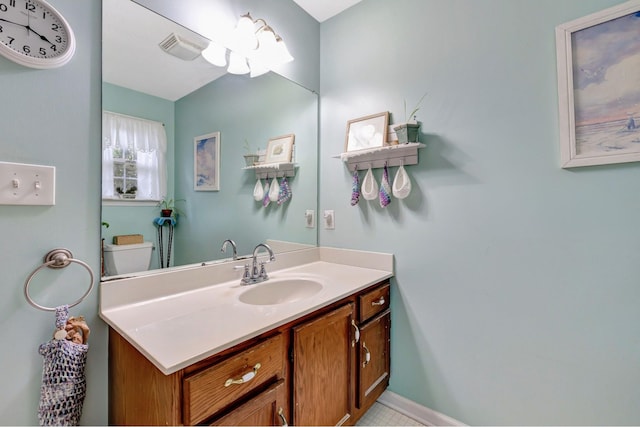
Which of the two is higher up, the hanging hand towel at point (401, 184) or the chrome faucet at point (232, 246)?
the hanging hand towel at point (401, 184)

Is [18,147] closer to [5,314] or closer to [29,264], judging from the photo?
[29,264]

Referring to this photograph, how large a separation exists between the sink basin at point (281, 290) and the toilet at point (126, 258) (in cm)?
46

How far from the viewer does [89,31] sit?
94cm

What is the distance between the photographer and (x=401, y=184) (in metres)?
1.46

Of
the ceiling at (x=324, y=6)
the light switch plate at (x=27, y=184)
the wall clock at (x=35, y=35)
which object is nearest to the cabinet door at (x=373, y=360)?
the light switch plate at (x=27, y=184)

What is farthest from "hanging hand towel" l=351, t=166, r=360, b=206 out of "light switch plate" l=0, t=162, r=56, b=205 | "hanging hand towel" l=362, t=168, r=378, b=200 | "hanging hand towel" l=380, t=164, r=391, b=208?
"light switch plate" l=0, t=162, r=56, b=205

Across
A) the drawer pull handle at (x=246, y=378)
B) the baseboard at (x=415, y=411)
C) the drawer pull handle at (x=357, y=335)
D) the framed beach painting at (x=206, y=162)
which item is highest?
the framed beach painting at (x=206, y=162)

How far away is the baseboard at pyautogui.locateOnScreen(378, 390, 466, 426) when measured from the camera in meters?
1.38

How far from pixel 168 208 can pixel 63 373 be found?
65cm

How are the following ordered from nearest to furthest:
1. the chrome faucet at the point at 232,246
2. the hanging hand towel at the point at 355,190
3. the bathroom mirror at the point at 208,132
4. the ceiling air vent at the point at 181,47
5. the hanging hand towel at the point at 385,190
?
the bathroom mirror at the point at 208,132, the ceiling air vent at the point at 181,47, the chrome faucet at the point at 232,246, the hanging hand towel at the point at 385,190, the hanging hand towel at the point at 355,190

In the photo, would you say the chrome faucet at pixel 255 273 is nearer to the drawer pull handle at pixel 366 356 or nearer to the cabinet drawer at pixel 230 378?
the cabinet drawer at pixel 230 378

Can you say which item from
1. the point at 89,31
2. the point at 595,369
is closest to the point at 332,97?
the point at 89,31

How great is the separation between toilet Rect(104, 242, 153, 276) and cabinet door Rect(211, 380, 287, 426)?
25.8 inches

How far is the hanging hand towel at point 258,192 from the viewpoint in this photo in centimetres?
159
